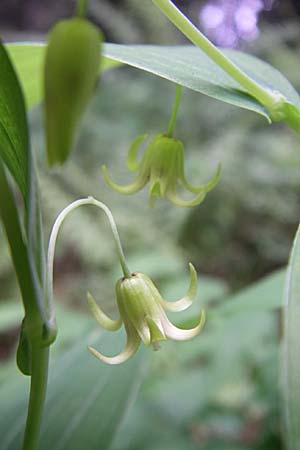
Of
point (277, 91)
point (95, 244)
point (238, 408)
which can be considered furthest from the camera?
point (95, 244)

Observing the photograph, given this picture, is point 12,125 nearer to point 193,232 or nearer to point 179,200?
point 179,200

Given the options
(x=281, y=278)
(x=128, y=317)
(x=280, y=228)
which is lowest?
(x=280, y=228)

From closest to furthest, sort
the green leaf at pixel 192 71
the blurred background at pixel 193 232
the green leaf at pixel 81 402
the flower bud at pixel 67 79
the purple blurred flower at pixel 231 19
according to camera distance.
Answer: the flower bud at pixel 67 79
the green leaf at pixel 192 71
the green leaf at pixel 81 402
the blurred background at pixel 193 232
the purple blurred flower at pixel 231 19

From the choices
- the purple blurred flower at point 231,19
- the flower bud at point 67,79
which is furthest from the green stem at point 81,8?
the purple blurred flower at point 231,19

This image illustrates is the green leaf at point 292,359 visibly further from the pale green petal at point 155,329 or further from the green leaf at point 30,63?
the green leaf at point 30,63

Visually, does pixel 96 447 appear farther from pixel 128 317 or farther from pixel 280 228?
pixel 280 228

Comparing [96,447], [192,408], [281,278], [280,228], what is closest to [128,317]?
[96,447]
